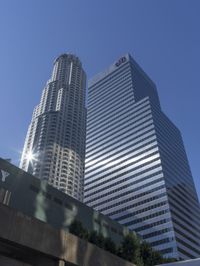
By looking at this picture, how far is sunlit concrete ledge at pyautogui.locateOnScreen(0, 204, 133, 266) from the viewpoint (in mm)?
25484

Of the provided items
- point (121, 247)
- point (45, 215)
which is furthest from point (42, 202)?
point (121, 247)

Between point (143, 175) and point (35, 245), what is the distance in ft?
419

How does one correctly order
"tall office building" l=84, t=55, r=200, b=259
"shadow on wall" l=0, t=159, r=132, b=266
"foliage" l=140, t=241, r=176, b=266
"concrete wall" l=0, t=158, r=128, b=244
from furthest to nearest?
"tall office building" l=84, t=55, r=200, b=259, "concrete wall" l=0, t=158, r=128, b=244, "foliage" l=140, t=241, r=176, b=266, "shadow on wall" l=0, t=159, r=132, b=266

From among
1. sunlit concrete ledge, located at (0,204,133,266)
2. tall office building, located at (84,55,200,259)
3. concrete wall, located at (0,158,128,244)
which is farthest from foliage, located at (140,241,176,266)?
tall office building, located at (84,55,200,259)

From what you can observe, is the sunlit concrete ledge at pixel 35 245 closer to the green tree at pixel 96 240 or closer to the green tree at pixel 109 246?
the green tree at pixel 96 240

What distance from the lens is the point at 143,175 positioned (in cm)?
15138

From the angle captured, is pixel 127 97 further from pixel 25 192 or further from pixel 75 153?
pixel 25 192

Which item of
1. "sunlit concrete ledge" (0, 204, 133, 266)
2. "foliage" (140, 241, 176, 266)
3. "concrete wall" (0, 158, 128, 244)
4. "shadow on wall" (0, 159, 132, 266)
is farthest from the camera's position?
"concrete wall" (0, 158, 128, 244)

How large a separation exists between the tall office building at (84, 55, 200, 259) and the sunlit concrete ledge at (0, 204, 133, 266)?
10260 centimetres

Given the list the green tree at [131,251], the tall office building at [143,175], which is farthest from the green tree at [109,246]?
the tall office building at [143,175]

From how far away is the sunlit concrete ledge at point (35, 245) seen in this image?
2548 cm

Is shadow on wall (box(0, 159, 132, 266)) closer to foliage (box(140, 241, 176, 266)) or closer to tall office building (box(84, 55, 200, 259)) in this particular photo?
foliage (box(140, 241, 176, 266))

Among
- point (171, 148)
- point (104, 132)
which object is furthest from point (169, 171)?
point (104, 132)

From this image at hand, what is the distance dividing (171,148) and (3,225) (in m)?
150
